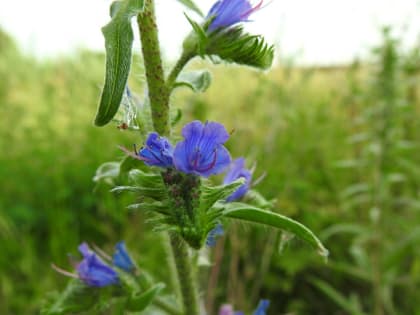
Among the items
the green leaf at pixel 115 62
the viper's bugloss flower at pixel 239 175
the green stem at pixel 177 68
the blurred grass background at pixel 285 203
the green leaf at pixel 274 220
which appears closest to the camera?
the green leaf at pixel 115 62

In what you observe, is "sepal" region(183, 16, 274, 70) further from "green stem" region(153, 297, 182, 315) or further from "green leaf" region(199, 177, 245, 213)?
"green stem" region(153, 297, 182, 315)

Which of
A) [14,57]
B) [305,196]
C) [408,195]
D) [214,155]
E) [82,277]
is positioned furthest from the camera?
[14,57]

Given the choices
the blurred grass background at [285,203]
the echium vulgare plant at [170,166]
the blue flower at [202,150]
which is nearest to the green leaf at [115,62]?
the echium vulgare plant at [170,166]

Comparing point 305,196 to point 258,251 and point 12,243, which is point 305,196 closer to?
point 258,251

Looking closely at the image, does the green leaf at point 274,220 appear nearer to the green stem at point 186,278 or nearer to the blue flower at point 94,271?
the green stem at point 186,278

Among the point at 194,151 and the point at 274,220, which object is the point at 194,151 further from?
the point at 274,220

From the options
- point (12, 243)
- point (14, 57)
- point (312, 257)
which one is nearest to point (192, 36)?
point (312, 257)

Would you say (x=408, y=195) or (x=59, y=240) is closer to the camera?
(x=59, y=240)
